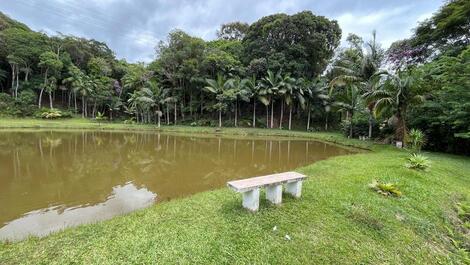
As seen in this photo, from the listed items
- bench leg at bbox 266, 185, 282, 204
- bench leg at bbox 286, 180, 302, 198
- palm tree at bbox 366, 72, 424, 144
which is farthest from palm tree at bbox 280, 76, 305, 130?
bench leg at bbox 266, 185, 282, 204

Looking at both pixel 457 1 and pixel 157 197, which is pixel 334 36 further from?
pixel 157 197

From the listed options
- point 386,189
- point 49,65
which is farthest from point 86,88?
point 386,189

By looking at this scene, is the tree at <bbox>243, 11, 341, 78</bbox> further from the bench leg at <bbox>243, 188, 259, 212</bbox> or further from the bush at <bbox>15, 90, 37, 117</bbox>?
the bush at <bbox>15, 90, 37, 117</bbox>

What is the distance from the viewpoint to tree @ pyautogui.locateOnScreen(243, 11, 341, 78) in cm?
2708

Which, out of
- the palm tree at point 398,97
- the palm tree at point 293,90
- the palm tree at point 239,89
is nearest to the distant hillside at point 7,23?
the palm tree at point 239,89

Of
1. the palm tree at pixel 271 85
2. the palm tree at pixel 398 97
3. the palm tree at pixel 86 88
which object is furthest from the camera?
the palm tree at pixel 86 88

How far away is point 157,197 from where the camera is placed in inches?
250

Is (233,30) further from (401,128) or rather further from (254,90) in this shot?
(401,128)

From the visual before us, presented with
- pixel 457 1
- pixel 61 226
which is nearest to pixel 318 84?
pixel 457 1

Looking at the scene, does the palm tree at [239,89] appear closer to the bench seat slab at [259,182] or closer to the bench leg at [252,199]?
the bench seat slab at [259,182]

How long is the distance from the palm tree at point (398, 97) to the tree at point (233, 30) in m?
30.6

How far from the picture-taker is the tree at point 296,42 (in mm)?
27078

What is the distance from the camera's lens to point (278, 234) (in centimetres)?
371

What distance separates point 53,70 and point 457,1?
38.3 meters
